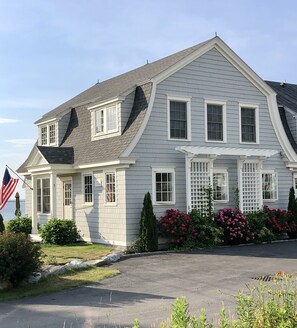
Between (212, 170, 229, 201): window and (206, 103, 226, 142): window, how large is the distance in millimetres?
1399

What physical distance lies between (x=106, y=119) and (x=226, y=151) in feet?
15.9

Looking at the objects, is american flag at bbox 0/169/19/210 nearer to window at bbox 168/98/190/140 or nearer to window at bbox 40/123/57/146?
window at bbox 40/123/57/146

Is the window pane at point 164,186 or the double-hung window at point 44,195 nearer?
the window pane at point 164,186

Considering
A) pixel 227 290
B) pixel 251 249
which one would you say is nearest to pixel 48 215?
pixel 251 249

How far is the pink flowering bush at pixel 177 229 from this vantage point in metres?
17.3

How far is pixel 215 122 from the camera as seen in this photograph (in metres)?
19.9

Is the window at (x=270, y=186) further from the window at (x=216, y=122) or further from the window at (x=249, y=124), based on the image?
the window at (x=216, y=122)

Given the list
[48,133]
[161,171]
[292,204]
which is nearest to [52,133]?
[48,133]

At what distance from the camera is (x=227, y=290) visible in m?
10.5

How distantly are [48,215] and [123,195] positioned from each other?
250 inches

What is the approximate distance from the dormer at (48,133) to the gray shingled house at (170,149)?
0.65m

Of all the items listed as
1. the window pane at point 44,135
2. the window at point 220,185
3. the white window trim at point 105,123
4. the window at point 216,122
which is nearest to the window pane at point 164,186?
the window at point 220,185

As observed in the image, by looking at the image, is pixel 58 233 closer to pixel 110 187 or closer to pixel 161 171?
pixel 110 187

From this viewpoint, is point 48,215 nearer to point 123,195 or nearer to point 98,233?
point 98,233
